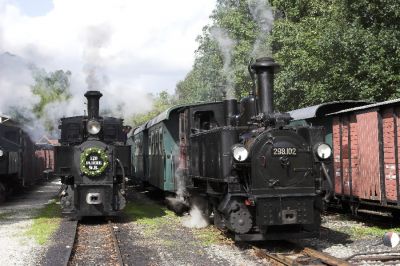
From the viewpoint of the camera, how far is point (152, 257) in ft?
28.7

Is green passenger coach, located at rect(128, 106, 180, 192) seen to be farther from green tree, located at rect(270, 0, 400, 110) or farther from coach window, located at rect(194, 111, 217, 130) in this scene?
green tree, located at rect(270, 0, 400, 110)

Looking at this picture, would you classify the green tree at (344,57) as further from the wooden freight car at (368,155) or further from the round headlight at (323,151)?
the round headlight at (323,151)

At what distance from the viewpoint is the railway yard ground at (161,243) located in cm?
850

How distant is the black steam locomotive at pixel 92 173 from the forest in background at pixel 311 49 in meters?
4.48

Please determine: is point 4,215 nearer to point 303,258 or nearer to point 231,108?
point 231,108

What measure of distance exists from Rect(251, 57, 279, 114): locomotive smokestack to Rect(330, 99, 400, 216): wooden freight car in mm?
2851

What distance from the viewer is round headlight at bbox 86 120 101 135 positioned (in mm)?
13625

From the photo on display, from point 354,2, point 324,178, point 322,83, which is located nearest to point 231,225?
point 324,178

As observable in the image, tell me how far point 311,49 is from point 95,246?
13.8 meters

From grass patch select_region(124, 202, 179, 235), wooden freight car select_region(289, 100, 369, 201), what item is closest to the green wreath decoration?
grass patch select_region(124, 202, 179, 235)

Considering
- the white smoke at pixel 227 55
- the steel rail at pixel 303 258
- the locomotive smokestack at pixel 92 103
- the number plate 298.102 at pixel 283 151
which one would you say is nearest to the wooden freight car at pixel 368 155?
the number plate 298.102 at pixel 283 151

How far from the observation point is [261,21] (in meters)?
26.7

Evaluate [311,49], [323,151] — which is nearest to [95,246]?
[323,151]

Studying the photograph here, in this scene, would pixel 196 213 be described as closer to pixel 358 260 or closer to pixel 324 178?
pixel 324 178
